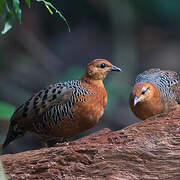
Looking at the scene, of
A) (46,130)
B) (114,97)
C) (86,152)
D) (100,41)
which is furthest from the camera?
(100,41)

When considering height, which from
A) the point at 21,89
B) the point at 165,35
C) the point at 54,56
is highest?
the point at 165,35

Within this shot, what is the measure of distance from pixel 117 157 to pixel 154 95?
204 centimetres

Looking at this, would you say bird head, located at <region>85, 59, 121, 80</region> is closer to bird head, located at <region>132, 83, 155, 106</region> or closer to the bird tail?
bird head, located at <region>132, 83, 155, 106</region>

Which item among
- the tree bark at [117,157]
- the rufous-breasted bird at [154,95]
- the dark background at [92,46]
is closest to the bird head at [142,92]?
the rufous-breasted bird at [154,95]

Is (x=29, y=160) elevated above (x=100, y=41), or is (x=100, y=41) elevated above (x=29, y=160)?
(x=100, y=41)

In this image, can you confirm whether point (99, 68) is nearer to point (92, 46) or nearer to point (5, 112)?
point (5, 112)

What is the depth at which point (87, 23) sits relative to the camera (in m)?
14.9

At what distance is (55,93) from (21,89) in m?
5.77

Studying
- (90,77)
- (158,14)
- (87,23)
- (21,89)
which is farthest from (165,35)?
(90,77)

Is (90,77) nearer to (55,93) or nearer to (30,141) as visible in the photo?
(55,93)

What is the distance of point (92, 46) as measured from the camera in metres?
14.7

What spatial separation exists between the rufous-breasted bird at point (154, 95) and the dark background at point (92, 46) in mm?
4041

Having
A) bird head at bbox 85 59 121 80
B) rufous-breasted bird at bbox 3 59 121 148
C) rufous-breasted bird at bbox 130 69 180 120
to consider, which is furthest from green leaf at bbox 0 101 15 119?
rufous-breasted bird at bbox 130 69 180 120

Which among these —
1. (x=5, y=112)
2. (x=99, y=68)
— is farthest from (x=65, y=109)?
(x=5, y=112)
